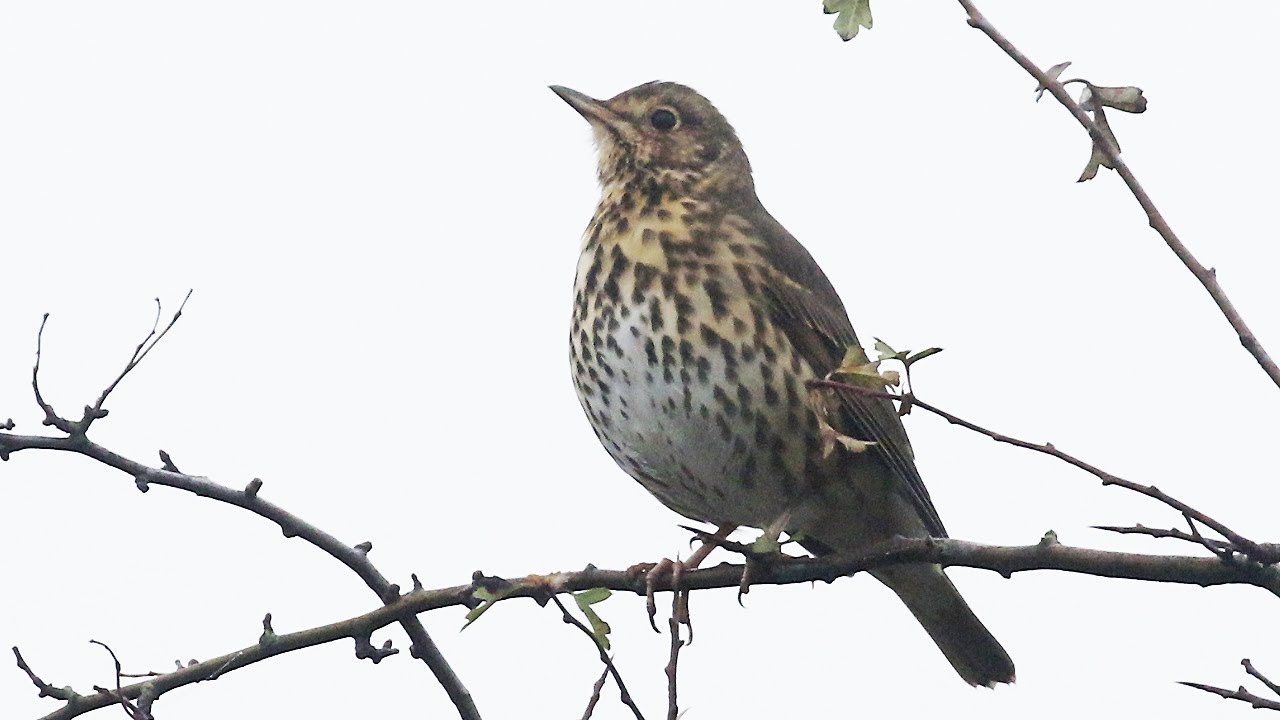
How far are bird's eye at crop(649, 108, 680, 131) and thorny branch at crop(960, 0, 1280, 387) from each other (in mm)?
3796

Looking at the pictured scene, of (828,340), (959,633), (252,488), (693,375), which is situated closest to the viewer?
(252,488)

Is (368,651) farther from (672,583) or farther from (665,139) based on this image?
(665,139)

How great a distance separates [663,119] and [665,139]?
137 mm

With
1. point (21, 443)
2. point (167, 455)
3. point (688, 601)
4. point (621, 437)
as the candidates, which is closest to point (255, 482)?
point (167, 455)

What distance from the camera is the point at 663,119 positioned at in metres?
7.41

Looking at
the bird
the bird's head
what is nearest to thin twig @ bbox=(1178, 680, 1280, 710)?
the bird

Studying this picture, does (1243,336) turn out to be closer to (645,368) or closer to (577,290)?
(645,368)

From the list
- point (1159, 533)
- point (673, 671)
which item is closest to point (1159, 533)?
point (1159, 533)

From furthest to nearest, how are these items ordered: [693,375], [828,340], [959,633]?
[959,633] < [828,340] < [693,375]

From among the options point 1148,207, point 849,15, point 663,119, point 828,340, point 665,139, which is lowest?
point 1148,207

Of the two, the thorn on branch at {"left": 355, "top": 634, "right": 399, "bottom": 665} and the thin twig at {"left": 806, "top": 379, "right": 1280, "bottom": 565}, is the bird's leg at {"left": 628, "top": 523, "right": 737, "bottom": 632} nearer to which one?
the thorn on branch at {"left": 355, "top": 634, "right": 399, "bottom": 665}

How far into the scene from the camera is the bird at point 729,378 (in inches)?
242

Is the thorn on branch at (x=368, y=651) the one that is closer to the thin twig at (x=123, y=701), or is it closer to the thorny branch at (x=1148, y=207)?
the thin twig at (x=123, y=701)

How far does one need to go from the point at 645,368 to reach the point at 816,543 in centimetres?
122
